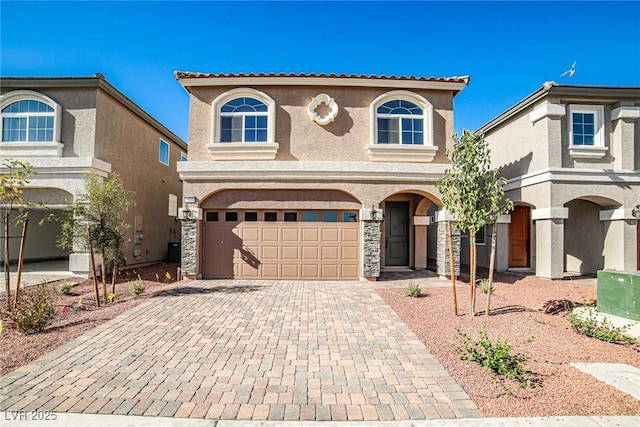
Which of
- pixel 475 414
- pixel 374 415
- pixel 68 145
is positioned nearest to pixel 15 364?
pixel 374 415

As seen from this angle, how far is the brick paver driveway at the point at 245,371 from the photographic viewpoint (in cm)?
345

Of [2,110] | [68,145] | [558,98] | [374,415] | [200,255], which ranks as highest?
[558,98]

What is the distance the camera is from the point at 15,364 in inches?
171

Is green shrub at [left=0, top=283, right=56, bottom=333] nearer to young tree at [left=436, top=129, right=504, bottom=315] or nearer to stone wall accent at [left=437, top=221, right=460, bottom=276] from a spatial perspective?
young tree at [left=436, top=129, right=504, bottom=315]

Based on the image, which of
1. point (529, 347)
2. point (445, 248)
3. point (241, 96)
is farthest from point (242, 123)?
point (529, 347)

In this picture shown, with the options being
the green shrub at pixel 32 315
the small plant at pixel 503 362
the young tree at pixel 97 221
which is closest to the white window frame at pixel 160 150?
the young tree at pixel 97 221

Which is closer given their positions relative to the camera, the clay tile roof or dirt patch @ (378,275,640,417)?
dirt patch @ (378,275,640,417)

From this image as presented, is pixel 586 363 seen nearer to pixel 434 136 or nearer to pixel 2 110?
pixel 434 136

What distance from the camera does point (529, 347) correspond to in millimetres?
5035

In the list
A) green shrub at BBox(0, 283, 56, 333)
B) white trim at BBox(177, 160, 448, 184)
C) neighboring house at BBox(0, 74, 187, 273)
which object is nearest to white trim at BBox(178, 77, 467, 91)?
white trim at BBox(177, 160, 448, 184)

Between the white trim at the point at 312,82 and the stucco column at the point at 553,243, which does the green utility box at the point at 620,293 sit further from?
the white trim at the point at 312,82

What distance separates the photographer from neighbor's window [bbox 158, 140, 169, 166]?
15594 millimetres

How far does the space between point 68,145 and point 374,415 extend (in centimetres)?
1298

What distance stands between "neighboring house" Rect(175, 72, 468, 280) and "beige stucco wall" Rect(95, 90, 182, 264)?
3440mm
